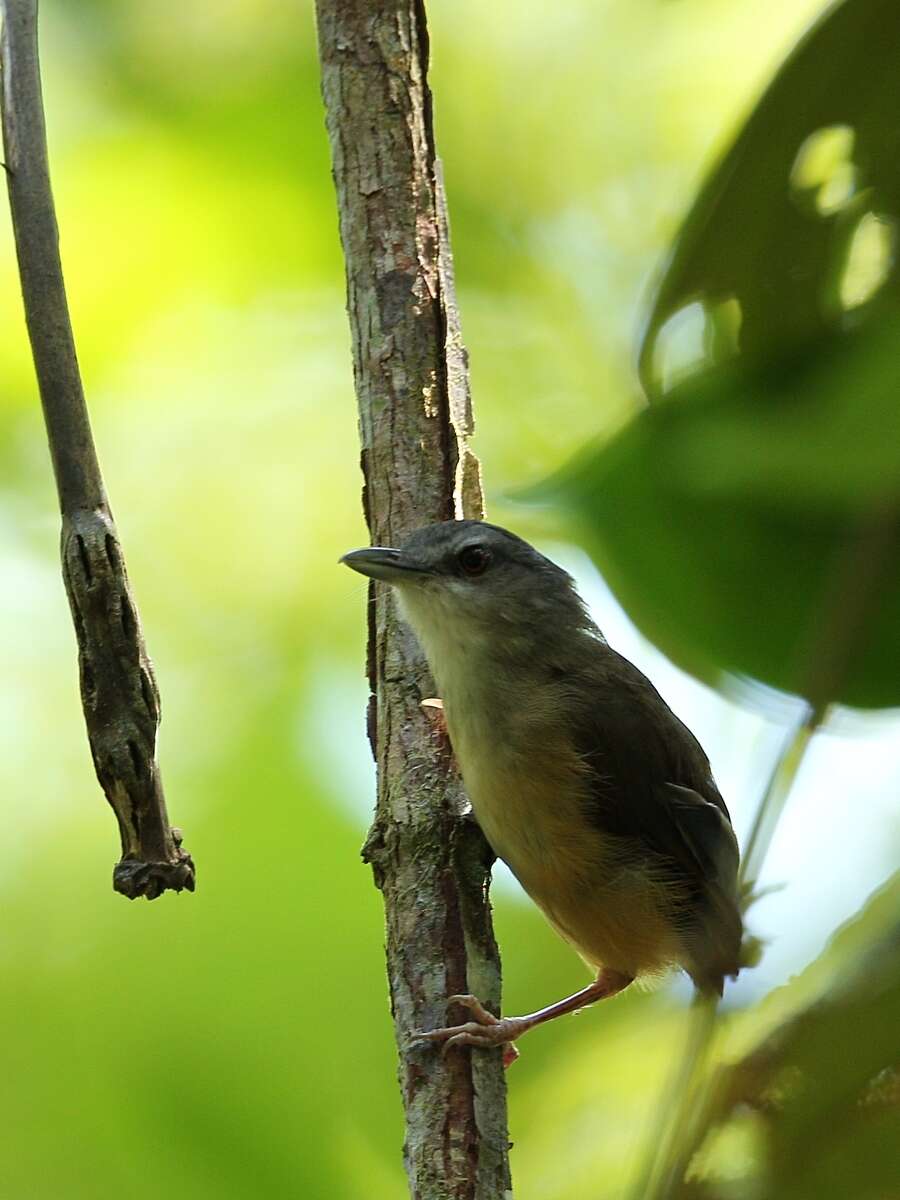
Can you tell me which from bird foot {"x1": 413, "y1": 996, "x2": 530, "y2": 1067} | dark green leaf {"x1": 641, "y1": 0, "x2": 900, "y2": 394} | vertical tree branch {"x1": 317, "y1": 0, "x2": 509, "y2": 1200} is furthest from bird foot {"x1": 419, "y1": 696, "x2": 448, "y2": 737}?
dark green leaf {"x1": 641, "y1": 0, "x2": 900, "y2": 394}

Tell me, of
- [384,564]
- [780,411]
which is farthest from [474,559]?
[780,411]

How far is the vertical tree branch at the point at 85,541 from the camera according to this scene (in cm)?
187

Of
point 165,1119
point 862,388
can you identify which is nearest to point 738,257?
point 862,388

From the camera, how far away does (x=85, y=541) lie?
1.86 m

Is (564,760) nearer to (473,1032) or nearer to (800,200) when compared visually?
(473,1032)

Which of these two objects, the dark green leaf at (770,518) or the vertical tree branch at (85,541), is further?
the vertical tree branch at (85,541)

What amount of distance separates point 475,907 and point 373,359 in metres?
1.18

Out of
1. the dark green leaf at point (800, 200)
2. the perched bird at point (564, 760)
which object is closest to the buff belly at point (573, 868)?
the perched bird at point (564, 760)

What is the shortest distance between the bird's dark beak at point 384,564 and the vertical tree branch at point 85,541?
1064mm

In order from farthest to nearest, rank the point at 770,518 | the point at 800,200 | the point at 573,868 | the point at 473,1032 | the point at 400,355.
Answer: the point at 573,868 < the point at 400,355 < the point at 473,1032 < the point at 770,518 < the point at 800,200

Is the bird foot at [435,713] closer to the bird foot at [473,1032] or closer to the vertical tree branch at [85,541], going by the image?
the bird foot at [473,1032]

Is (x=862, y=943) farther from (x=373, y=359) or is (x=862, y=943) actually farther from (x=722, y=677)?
(x=373, y=359)

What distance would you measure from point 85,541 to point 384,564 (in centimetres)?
118

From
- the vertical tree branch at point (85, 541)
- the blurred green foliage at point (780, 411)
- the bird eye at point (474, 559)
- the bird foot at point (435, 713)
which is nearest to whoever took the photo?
the blurred green foliage at point (780, 411)
